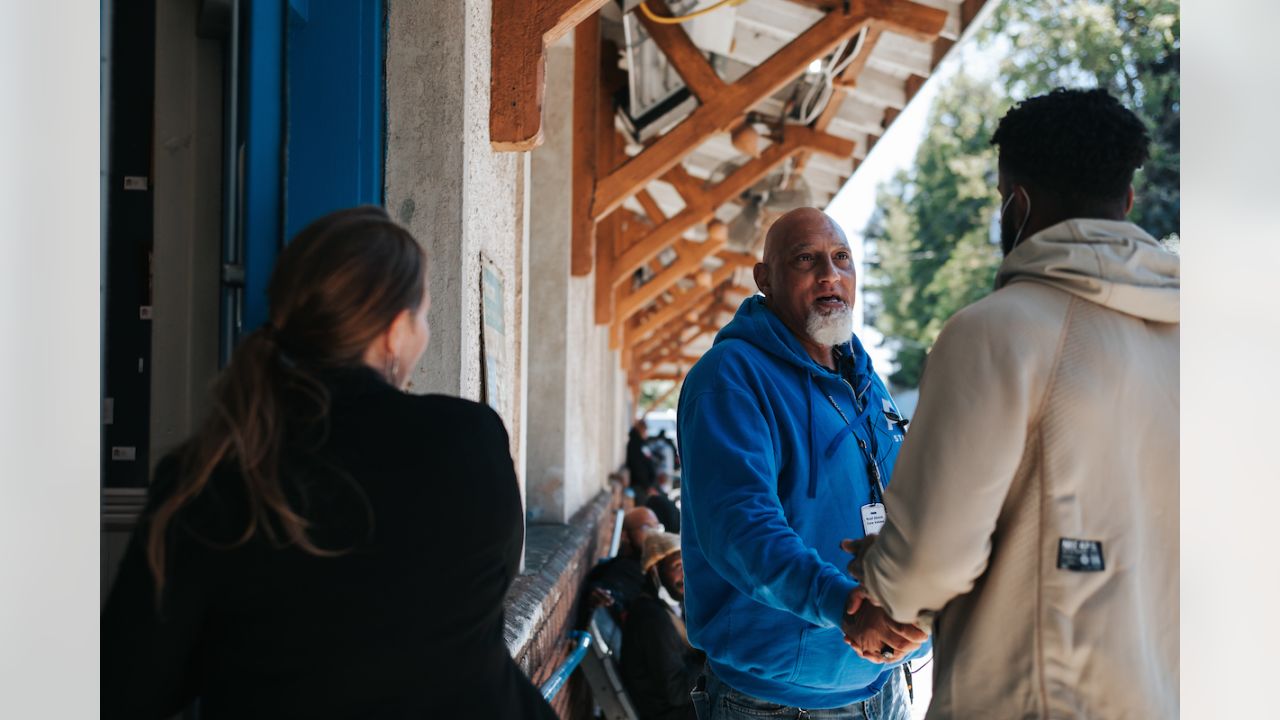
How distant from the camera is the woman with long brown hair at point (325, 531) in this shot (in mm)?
1236

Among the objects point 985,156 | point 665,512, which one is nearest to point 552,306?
point 665,512

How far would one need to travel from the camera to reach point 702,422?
230 cm

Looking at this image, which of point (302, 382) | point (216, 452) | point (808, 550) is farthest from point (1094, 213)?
point (216, 452)

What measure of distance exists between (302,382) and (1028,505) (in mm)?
916

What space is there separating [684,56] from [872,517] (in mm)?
4437

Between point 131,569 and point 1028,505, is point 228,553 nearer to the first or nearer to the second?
point 131,569

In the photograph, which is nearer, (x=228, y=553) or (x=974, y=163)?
(x=228, y=553)

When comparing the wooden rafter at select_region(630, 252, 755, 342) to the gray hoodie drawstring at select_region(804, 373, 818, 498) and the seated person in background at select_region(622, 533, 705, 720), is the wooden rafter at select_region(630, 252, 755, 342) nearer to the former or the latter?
the seated person in background at select_region(622, 533, 705, 720)

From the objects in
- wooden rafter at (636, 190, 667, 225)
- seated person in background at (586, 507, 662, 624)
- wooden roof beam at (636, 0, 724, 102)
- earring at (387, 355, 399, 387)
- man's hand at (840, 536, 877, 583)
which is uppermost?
wooden roof beam at (636, 0, 724, 102)

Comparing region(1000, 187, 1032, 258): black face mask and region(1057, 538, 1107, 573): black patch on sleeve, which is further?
region(1000, 187, 1032, 258): black face mask

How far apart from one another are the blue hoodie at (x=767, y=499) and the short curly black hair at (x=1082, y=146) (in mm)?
775

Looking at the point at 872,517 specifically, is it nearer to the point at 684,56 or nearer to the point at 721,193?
the point at 684,56

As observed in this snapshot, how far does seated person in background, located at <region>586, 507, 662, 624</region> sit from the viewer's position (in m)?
4.86

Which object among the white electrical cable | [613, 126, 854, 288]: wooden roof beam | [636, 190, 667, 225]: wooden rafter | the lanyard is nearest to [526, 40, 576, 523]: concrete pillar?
the white electrical cable
